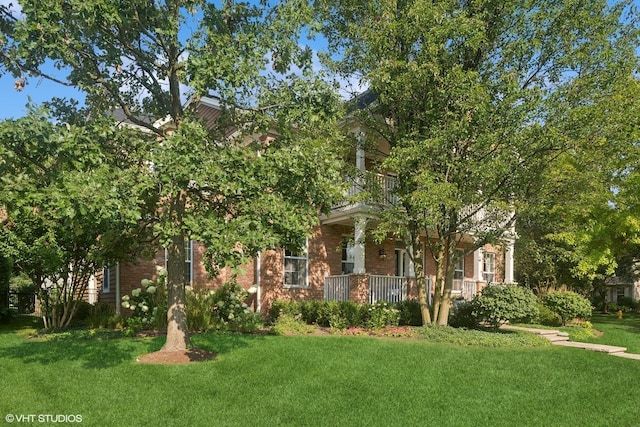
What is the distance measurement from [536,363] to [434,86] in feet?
20.7

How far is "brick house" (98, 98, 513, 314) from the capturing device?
1531cm

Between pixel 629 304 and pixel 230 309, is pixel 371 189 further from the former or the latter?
pixel 629 304

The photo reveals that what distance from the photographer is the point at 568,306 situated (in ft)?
57.1

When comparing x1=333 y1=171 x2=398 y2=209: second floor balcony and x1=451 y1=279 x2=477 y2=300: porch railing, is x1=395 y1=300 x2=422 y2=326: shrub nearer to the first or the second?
x1=333 y1=171 x2=398 y2=209: second floor balcony

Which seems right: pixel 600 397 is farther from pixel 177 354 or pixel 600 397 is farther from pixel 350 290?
pixel 350 290

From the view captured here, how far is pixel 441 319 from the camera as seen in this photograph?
13.8 metres

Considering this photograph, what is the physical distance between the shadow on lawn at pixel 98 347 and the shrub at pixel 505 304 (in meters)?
6.27

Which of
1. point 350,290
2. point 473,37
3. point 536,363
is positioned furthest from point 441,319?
point 473,37

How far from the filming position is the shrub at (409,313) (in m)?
15.4

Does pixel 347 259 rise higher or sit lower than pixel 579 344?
higher

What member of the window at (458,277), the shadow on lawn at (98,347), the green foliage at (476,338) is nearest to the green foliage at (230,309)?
the shadow on lawn at (98,347)

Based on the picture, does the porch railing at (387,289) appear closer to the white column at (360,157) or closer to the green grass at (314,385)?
the white column at (360,157)

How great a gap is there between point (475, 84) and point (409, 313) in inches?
278

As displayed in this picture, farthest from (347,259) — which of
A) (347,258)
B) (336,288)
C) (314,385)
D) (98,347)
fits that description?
(314,385)
